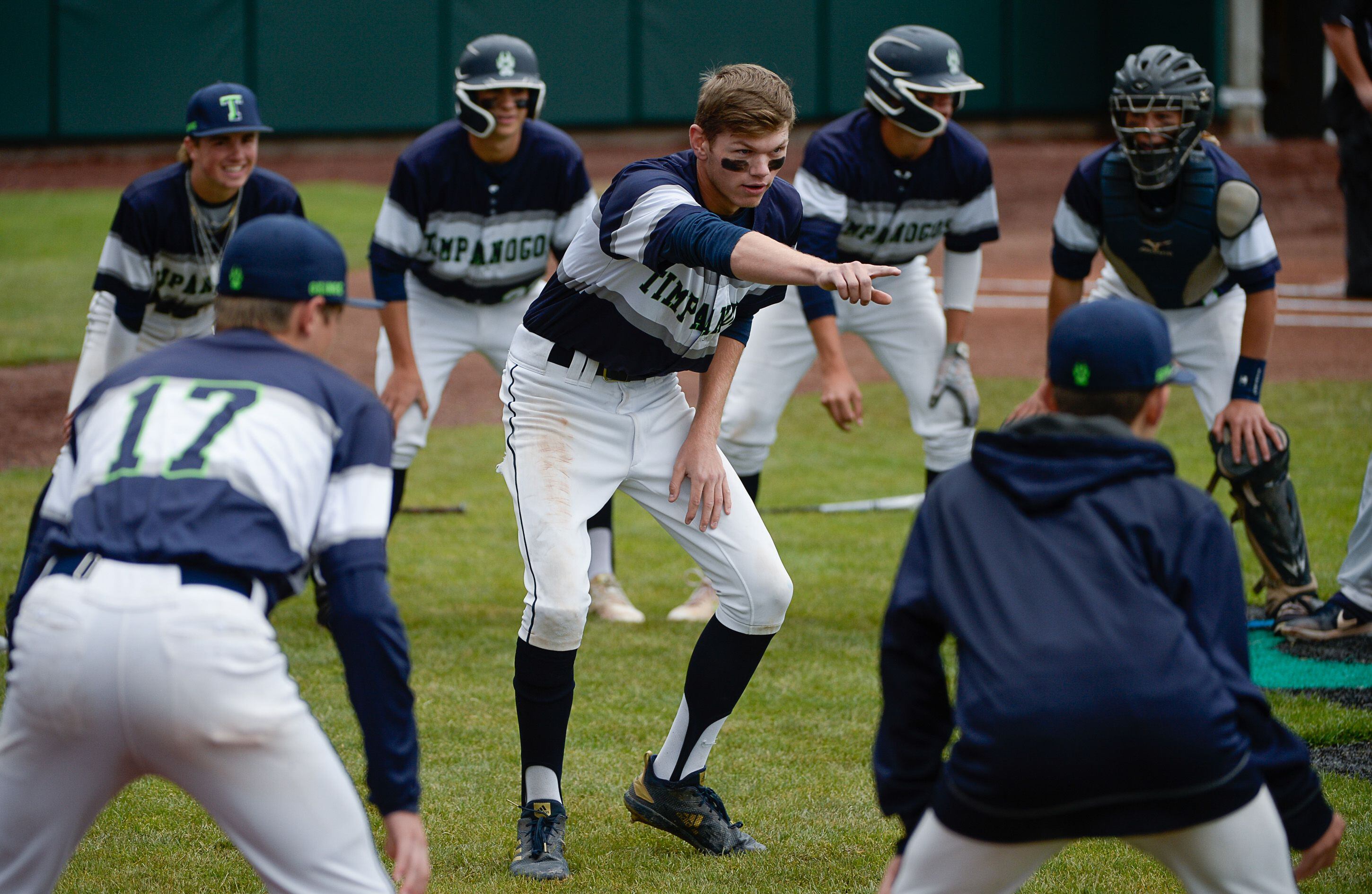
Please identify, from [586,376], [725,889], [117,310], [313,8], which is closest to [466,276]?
[117,310]

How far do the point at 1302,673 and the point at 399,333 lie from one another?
12.4 ft

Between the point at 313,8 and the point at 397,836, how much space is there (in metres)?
21.3

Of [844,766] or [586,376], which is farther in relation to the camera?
[844,766]

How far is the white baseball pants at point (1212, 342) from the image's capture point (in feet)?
20.1

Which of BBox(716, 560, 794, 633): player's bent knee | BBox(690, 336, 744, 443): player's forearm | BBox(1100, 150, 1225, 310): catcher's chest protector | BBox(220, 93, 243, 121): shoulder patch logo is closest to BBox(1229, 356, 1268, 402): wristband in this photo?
BBox(1100, 150, 1225, 310): catcher's chest protector

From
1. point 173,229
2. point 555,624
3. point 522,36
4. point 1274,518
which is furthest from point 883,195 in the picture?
point 522,36

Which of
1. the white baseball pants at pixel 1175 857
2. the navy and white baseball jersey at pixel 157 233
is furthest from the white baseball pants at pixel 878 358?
the white baseball pants at pixel 1175 857

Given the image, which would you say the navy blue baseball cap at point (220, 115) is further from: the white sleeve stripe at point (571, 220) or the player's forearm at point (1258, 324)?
the player's forearm at point (1258, 324)

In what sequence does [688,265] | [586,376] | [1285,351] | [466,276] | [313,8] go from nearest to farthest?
[688,265]
[586,376]
[466,276]
[1285,351]
[313,8]

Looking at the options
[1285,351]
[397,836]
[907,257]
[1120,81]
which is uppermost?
[1120,81]

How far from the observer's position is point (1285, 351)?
13180 millimetres

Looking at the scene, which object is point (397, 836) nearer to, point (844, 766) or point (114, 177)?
point (844, 766)

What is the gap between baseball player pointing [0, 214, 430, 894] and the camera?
2465 millimetres

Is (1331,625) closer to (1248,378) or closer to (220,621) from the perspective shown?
(1248,378)
